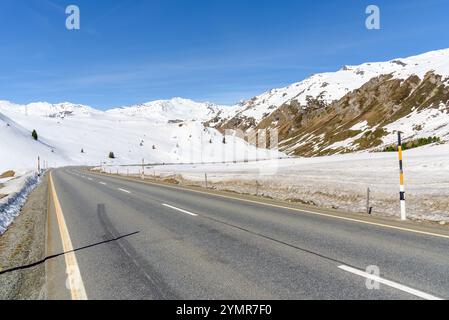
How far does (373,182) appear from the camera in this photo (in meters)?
18.8

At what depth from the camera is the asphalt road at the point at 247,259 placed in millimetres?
5355

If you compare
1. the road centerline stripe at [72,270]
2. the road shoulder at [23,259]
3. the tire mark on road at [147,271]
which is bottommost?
the road shoulder at [23,259]

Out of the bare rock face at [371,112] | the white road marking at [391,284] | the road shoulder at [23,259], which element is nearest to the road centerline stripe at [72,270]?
the road shoulder at [23,259]

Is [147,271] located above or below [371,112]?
below

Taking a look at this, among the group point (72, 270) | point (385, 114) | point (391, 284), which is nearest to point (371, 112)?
point (385, 114)

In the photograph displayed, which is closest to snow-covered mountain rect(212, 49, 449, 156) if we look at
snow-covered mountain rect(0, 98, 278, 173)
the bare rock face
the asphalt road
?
the bare rock face

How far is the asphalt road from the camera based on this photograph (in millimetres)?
5355

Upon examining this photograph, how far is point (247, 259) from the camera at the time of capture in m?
6.92

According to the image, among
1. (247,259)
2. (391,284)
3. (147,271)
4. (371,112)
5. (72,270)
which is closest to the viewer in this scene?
(391,284)

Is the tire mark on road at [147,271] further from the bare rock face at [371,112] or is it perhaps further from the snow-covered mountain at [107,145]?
the snow-covered mountain at [107,145]

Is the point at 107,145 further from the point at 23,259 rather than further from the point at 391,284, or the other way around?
the point at 391,284

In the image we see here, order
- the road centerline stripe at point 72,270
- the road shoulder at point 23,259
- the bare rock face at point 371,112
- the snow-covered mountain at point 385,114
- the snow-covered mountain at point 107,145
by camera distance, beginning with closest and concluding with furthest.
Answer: the road centerline stripe at point 72,270 < the road shoulder at point 23,259 < the snow-covered mountain at point 385,114 < the bare rock face at point 371,112 < the snow-covered mountain at point 107,145
